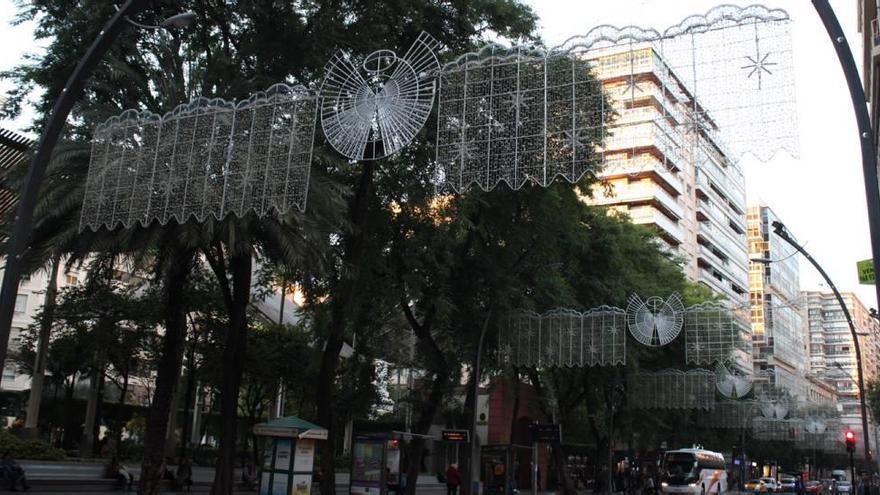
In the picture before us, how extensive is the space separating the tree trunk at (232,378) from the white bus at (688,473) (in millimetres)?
31311

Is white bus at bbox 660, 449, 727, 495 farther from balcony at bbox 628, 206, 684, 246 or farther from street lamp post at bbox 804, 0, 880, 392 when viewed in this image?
street lamp post at bbox 804, 0, 880, 392

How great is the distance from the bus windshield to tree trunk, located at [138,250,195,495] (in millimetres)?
33116

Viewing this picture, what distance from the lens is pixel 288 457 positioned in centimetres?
1875

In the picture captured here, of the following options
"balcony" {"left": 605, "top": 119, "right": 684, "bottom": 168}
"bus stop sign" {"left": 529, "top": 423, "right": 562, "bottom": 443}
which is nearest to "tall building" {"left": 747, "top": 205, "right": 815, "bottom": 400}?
"bus stop sign" {"left": 529, "top": 423, "right": 562, "bottom": 443}

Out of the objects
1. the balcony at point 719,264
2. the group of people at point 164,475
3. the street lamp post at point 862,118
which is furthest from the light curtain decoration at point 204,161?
the balcony at point 719,264

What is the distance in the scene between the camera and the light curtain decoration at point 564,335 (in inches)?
1006

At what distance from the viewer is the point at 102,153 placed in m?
16.0

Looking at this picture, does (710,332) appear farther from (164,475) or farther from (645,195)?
(645,195)

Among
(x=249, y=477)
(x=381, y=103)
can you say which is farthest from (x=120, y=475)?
(x=381, y=103)

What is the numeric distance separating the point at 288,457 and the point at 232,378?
2.62m

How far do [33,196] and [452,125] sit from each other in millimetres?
6604

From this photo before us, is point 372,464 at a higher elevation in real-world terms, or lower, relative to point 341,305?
lower

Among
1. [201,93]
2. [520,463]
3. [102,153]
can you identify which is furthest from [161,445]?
[520,463]

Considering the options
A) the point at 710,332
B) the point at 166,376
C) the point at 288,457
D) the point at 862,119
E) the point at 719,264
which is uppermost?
the point at 719,264
